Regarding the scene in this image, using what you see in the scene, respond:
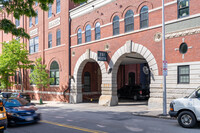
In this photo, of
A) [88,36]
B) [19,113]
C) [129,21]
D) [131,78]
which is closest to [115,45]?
[129,21]

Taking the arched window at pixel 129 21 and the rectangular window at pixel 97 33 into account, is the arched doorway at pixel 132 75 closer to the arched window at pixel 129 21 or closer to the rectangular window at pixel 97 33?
the rectangular window at pixel 97 33

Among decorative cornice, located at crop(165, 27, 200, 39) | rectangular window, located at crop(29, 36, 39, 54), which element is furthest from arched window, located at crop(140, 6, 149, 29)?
rectangular window, located at crop(29, 36, 39, 54)

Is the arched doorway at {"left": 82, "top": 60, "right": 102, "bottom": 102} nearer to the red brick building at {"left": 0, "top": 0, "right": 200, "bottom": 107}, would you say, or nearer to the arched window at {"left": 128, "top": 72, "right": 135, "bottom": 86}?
the red brick building at {"left": 0, "top": 0, "right": 200, "bottom": 107}

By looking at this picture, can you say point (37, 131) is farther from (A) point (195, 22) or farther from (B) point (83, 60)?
(B) point (83, 60)

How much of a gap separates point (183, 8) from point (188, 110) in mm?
7845

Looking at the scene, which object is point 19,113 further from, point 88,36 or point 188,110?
point 88,36

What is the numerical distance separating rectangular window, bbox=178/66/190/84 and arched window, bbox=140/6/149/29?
4.50 meters

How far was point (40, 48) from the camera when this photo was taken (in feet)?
91.6

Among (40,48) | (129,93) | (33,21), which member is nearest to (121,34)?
(129,93)

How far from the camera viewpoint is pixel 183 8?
13742 millimetres

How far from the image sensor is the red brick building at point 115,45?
1347 cm

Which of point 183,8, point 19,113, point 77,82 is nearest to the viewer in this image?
point 19,113

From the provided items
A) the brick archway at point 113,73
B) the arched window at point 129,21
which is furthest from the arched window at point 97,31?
the arched window at point 129,21

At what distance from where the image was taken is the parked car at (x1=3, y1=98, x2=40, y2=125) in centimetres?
948
